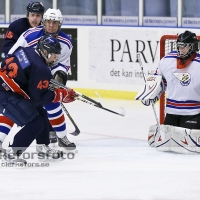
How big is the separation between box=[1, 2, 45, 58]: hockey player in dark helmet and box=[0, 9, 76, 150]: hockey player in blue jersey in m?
0.37

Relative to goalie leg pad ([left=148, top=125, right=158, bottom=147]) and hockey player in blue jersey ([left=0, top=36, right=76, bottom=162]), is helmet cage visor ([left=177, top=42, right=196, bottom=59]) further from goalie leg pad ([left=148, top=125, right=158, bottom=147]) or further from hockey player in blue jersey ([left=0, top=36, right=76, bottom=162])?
hockey player in blue jersey ([left=0, top=36, right=76, bottom=162])

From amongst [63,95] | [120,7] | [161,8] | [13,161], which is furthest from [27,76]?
[120,7]

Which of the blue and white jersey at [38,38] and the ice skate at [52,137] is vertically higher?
the blue and white jersey at [38,38]

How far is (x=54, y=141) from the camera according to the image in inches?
210

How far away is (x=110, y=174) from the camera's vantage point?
425 centimetres

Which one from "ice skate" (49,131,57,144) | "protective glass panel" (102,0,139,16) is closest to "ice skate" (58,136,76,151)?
"ice skate" (49,131,57,144)

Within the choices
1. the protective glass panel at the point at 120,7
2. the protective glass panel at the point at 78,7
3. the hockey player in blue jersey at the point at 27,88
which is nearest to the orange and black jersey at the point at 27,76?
the hockey player in blue jersey at the point at 27,88

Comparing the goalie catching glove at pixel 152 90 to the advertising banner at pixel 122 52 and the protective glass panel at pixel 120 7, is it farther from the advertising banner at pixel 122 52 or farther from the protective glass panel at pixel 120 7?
the protective glass panel at pixel 120 7

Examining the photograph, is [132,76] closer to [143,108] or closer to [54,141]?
[143,108]

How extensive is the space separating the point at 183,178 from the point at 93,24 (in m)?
4.51

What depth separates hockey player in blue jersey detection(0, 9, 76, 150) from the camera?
16.6 feet

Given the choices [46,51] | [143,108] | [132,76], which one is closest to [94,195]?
[46,51]

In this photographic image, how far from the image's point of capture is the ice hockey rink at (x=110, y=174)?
Result: 3.72m

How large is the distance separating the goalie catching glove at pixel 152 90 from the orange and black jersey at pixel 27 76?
0.89 meters
